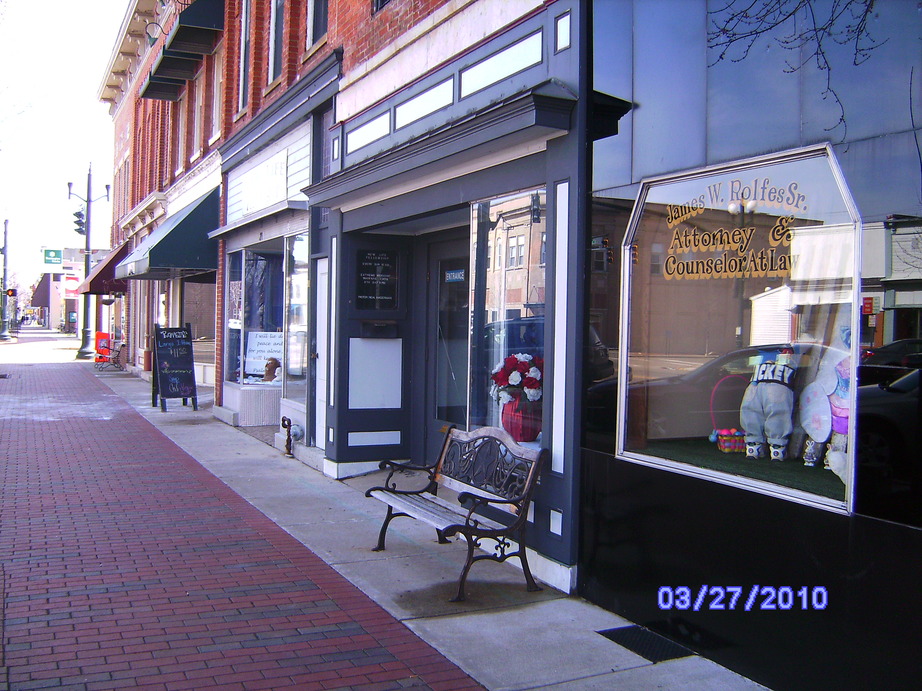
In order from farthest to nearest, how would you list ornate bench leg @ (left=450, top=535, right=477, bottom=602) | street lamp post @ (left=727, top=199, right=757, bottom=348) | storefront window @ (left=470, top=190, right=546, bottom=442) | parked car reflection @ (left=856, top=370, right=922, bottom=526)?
storefront window @ (left=470, top=190, right=546, bottom=442), ornate bench leg @ (left=450, top=535, right=477, bottom=602), street lamp post @ (left=727, top=199, right=757, bottom=348), parked car reflection @ (left=856, top=370, right=922, bottom=526)

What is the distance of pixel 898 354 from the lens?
3.45 meters

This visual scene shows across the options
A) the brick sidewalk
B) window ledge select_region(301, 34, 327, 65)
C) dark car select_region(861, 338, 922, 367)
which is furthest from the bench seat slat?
window ledge select_region(301, 34, 327, 65)

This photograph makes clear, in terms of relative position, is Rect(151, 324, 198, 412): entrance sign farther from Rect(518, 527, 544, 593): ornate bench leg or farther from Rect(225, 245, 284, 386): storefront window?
Rect(518, 527, 544, 593): ornate bench leg

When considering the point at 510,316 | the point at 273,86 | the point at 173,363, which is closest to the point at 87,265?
the point at 173,363

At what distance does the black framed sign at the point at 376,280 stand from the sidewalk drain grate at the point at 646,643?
16.8 feet

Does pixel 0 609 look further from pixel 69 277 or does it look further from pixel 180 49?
pixel 69 277

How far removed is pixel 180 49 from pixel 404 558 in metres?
13.0

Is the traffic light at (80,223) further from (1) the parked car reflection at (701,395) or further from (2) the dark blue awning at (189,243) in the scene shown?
(1) the parked car reflection at (701,395)

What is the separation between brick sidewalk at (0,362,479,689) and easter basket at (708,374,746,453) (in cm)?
188

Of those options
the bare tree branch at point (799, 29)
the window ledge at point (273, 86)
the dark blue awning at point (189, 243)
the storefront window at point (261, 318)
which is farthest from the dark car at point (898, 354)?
the dark blue awning at point (189, 243)

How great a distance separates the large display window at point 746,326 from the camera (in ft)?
12.8

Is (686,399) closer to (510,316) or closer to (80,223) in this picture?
(510,316)
